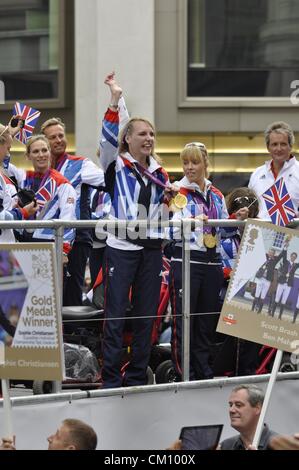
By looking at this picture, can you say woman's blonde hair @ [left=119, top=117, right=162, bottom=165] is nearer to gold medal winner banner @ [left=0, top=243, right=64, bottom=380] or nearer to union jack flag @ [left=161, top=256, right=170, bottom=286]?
union jack flag @ [left=161, top=256, right=170, bottom=286]

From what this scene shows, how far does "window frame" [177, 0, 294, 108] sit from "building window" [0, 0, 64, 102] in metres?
2.15

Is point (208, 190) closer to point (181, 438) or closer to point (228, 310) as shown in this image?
point (228, 310)

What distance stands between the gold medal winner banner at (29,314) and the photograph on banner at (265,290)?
1.32 meters

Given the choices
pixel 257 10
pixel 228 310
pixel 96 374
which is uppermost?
pixel 257 10

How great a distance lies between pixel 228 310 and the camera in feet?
28.0

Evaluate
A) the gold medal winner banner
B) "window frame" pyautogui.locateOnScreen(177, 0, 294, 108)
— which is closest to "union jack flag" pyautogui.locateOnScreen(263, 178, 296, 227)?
the gold medal winner banner

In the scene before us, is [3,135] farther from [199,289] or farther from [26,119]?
[199,289]

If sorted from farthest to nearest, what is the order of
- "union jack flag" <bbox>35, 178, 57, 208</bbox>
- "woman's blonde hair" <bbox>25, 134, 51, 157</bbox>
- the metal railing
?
1. "woman's blonde hair" <bbox>25, 134, 51, 157</bbox>
2. "union jack flag" <bbox>35, 178, 57, 208</bbox>
3. the metal railing

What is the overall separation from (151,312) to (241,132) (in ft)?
44.0

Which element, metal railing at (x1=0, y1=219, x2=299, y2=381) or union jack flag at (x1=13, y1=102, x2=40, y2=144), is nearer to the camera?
metal railing at (x1=0, y1=219, x2=299, y2=381)

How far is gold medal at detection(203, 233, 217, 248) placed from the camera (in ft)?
30.6

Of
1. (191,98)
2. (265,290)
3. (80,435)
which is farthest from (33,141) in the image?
(191,98)

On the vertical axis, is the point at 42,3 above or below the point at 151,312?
above
